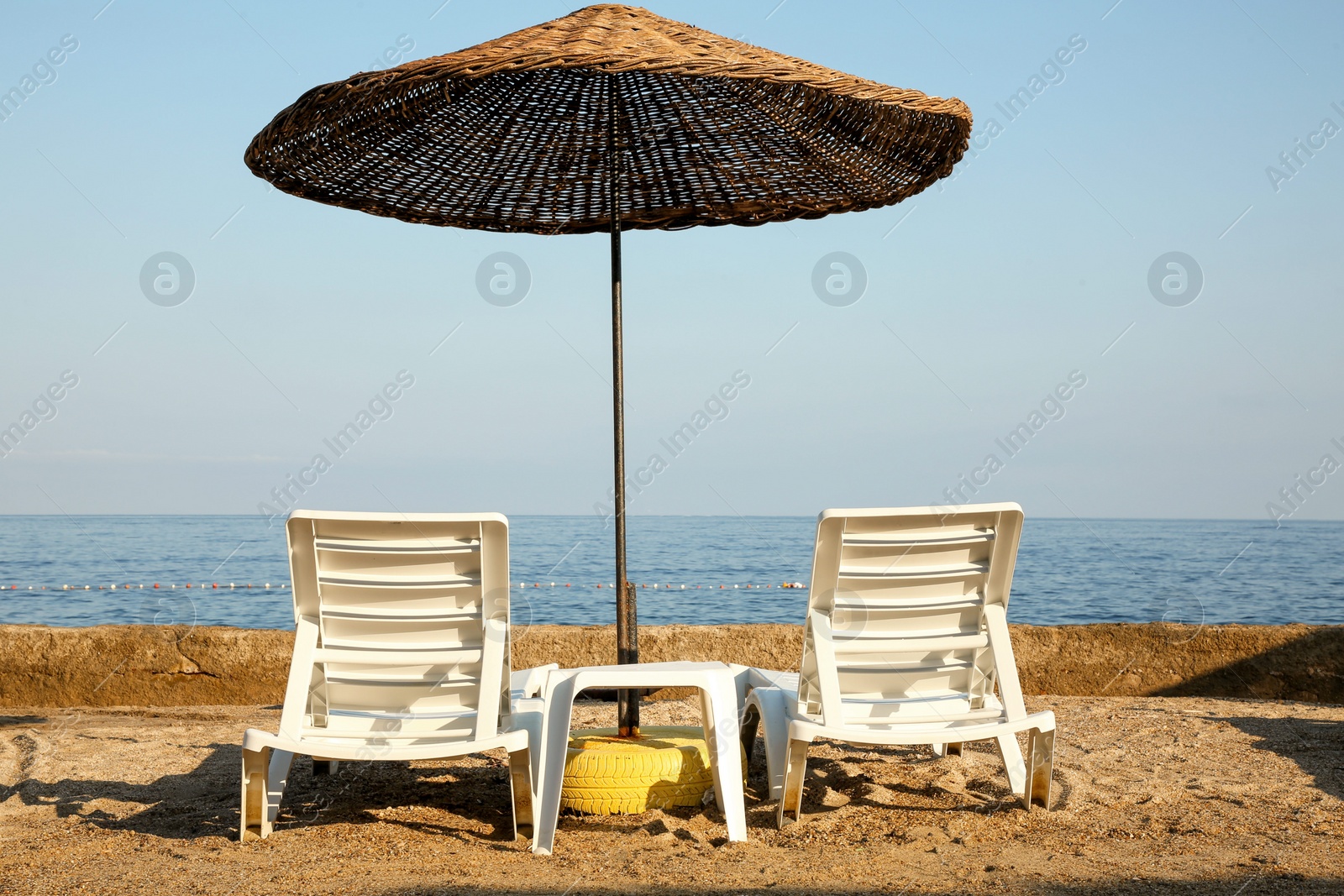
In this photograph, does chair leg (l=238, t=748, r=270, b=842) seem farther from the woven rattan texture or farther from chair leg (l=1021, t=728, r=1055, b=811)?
chair leg (l=1021, t=728, r=1055, b=811)

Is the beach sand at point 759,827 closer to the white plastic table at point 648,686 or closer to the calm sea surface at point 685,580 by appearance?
the white plastic table at point 648,686

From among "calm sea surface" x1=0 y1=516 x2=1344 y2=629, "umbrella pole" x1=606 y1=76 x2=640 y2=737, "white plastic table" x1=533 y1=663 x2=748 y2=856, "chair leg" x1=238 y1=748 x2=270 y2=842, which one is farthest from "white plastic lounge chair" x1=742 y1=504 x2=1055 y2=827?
"calm sea surface" x1=0 y1=516 x2=1344 y2=629

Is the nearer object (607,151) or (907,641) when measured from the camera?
(907,641)

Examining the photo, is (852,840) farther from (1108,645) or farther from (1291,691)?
(1291,691)

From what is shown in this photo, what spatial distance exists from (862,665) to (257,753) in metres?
1.86

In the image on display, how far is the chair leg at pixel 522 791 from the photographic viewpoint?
283 cm

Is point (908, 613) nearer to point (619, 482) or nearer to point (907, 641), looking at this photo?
point (907, 641)

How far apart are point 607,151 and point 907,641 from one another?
228cm

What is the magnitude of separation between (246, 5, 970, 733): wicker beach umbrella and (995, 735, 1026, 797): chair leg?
1.30 metres

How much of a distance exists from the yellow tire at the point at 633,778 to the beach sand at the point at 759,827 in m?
0.06

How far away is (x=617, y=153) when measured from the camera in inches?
148

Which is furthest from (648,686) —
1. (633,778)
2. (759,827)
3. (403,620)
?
(403,620)

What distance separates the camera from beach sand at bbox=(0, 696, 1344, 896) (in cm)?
246

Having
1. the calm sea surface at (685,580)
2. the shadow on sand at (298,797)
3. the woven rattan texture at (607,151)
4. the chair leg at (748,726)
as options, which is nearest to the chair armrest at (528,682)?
the shadow on sand at (298,797)
